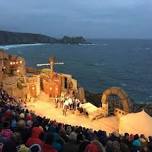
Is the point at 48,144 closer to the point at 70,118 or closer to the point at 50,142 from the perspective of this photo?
the point at 50,142

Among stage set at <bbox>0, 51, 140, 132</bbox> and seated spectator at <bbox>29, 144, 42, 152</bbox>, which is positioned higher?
seated spectator at <bbox>29, 144, 42, 152</bbox>

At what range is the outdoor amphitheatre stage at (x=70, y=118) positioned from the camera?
1067 inches

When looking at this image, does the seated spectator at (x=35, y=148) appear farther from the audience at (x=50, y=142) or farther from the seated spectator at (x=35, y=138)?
the seated spectator at (x=35, y=138)

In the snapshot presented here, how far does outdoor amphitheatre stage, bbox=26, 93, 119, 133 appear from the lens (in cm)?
2711

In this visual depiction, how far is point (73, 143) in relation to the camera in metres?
12.3

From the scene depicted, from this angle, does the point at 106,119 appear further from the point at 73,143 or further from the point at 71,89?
the point at 73,143

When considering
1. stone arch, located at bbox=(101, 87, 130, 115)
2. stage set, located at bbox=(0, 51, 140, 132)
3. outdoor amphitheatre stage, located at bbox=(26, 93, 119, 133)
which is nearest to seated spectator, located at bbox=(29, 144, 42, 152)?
outdoor amphitheatre stage, located at bbox=(26, 93, 119, 133)

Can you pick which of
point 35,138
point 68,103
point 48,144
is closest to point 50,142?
point 48,144

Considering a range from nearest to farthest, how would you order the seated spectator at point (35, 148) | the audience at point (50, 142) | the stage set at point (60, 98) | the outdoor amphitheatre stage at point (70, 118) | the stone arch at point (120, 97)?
the seated spectator at point (35, 148), the audience at point (50, 142), the outdoor amphitheatre stage at point (70, 118), the stage set at point (60, 98), the stone arch at point (120, 97)

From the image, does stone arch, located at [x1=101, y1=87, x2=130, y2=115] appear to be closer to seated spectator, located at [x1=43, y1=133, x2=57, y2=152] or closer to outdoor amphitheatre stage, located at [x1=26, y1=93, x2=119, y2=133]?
outdoor amphitheatre stage, located at [x1=26, y1=93, x2=119, y2=133]

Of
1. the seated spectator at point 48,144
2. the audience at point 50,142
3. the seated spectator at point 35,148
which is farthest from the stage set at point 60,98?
the seated spectator at point 35,148

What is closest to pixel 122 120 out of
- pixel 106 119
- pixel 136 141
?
pixel 106 119

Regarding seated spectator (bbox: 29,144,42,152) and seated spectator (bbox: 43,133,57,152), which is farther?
seated spectator (bbox: 43,133,57,152)

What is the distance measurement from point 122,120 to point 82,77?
74389 mm
